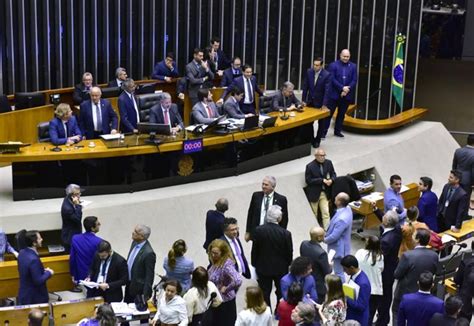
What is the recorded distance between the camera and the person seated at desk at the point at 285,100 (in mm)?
13828

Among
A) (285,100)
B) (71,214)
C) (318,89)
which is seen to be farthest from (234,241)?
(318,89)

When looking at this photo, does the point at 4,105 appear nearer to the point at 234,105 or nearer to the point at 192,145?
the point at 192,145

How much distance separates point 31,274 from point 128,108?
448 cm

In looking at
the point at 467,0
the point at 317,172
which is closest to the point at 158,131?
the point at 317,172

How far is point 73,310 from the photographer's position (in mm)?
8289

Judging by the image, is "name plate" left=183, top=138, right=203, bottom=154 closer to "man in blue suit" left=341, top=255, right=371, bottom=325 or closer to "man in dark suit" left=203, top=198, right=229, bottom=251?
"man in dark suit" left=203, top=198, right=229, bottom=251

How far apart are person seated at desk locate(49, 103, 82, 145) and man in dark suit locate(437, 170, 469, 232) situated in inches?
184

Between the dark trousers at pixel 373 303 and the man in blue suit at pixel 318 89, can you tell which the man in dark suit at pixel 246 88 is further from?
the dark trousers at pixel 373 303

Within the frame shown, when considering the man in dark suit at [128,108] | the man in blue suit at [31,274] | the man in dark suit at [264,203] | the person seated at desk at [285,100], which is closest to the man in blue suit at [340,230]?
the man in dark suit at [264,203]

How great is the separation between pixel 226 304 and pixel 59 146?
3.83 metres

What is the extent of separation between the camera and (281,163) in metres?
13.5

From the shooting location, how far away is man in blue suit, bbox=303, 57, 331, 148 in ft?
47.0

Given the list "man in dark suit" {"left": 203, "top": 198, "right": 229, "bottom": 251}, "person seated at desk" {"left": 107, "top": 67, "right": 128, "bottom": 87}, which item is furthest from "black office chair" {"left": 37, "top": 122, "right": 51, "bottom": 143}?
"man in dark suit" {"left": 203, "top": 198, "right": 229, "bottom": 251}

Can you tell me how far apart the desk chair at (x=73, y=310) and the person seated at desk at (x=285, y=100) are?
6206 mm
